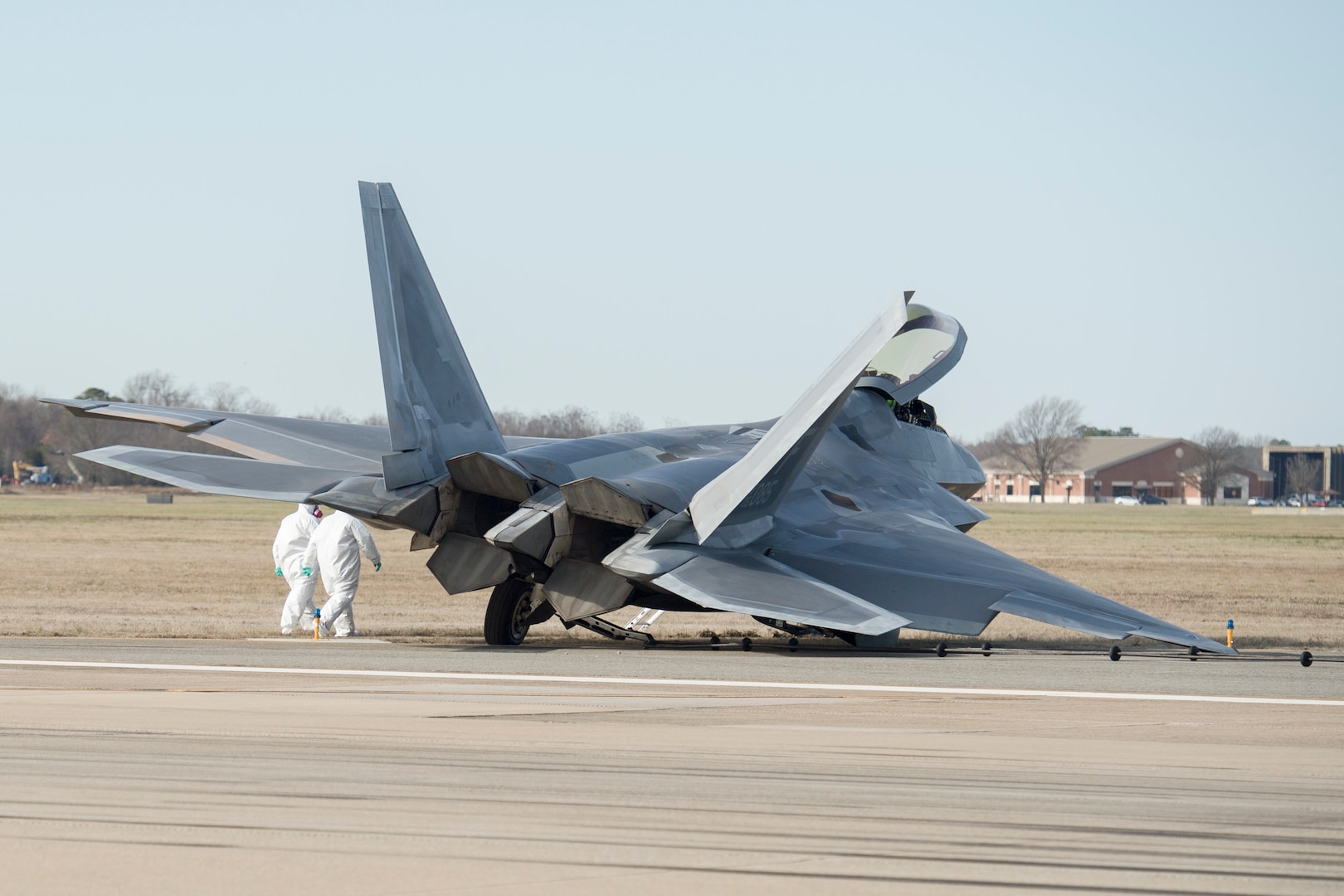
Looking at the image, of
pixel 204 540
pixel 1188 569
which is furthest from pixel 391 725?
pixel 204 540

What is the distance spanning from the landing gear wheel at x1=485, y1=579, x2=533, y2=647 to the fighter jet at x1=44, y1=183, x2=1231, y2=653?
22mm

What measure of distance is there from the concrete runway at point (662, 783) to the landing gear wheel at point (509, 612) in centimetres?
355

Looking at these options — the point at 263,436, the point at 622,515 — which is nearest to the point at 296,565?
the point at 263,436

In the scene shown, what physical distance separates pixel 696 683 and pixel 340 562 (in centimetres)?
723

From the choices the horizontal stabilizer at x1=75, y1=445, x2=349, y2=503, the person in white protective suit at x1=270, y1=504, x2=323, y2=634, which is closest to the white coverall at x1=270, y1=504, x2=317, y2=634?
the person in white protective suit at x1=270, y1=504, x2=323, y2=634

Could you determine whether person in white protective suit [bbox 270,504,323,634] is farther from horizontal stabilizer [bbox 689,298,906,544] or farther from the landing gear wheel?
horizontal stabilizer [bbox 689,298,906,544]

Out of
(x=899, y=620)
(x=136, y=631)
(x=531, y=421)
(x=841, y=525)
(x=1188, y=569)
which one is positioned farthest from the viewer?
(x=531, y=421)

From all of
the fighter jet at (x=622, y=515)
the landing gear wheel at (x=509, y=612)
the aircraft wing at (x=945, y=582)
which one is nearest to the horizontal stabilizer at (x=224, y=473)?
the fighter jet at (x=622, y=515)

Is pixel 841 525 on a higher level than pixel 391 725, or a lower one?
higher

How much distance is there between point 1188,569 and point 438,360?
24.9 meters

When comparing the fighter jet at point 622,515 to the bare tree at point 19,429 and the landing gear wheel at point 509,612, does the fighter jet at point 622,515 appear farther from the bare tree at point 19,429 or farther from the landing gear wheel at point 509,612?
the bare tree at point 19,429

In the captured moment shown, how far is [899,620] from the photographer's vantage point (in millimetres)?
12312

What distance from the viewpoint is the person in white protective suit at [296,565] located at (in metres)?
18.3

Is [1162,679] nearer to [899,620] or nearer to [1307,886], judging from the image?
[899,620]
